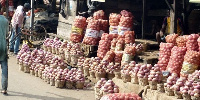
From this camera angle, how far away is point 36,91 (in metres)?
9.70

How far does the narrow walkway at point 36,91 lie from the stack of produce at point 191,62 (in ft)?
7.22

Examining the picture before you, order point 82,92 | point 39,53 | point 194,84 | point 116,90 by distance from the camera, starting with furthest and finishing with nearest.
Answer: point 39,53
point 82,92
point 116,90
point 194,84

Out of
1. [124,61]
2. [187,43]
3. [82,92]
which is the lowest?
[82,92]

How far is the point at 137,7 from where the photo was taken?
1423cm

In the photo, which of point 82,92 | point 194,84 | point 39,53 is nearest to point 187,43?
point 194,84

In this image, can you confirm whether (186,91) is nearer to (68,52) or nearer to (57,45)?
(68,52)

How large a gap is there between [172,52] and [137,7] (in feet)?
17.2

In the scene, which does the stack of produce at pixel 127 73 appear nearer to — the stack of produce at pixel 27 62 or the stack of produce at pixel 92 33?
the stack of produce at pixel 92 33

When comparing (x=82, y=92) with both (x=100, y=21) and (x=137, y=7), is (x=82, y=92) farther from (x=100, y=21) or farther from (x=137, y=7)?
(x=137, y=7)

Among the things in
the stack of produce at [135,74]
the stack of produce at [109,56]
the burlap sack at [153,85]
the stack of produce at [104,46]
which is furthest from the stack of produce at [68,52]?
the burlap sack at [153,85]

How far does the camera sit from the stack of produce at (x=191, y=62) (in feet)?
28.5

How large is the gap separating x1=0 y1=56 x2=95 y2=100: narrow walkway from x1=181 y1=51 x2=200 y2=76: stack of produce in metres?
2.20

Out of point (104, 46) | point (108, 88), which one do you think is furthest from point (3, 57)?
point (104, 46)

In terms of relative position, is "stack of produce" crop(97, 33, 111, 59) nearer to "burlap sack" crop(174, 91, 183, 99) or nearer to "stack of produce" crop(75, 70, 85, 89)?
"stack of produce" crop(75, 70, 85, 89)
